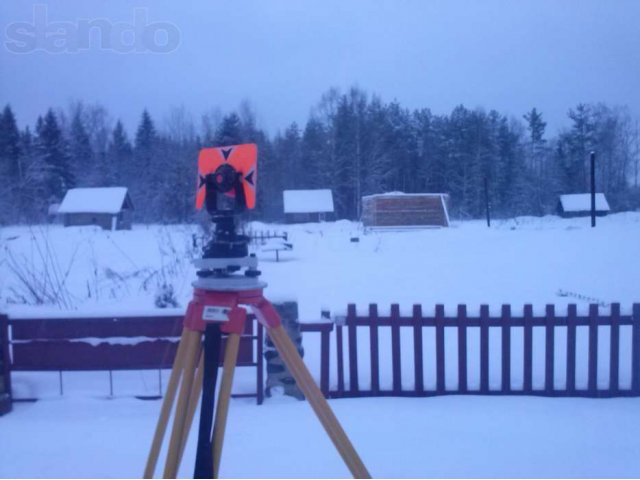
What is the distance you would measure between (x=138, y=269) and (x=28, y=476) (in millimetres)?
5046

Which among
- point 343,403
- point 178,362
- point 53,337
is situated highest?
point 178,362

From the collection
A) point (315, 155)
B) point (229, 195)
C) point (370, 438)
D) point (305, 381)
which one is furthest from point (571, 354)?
point (229, 195)

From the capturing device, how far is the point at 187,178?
468cm

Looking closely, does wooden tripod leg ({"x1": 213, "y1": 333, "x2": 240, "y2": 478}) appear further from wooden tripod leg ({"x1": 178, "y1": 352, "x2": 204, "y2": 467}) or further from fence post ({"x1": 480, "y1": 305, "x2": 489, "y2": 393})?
fence post ({"x1": 480, "y1": 305, "x2": 489, "y2": 393})

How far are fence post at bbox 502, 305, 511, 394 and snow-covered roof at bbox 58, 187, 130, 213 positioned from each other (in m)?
5.17

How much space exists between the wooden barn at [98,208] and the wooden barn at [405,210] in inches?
137

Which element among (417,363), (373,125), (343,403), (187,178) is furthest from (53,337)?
(373,125)

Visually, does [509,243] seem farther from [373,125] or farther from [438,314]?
[438,314]

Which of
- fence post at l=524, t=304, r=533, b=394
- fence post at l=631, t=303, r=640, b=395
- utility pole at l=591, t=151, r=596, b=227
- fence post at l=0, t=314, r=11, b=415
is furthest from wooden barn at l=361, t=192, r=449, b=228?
fence post at l=0, t=314, r=11, b=415

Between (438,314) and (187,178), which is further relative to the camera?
(187,178)

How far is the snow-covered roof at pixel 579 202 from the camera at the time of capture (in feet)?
17.3

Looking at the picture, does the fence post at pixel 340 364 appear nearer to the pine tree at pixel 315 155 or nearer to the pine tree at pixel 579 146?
the pine tree at pixel 315 155

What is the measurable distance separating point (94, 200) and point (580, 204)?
5793 mm

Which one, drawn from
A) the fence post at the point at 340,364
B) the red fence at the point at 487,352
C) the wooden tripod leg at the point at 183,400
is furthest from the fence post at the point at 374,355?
the wooden tripod leg at the point at 183,400
